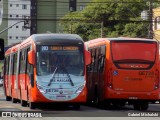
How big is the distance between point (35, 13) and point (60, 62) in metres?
85.9

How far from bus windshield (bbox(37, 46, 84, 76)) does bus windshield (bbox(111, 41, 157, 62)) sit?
2.07 meters

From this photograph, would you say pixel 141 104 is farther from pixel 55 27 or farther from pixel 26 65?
pixel 55 27

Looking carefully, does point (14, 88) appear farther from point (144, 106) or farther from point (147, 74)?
point (147, 74)

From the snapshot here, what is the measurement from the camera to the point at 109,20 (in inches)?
2985

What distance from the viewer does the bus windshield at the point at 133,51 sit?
24781 millimetres

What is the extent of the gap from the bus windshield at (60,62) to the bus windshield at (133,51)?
6.80ft

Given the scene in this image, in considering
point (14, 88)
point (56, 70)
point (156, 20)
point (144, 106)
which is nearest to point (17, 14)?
point (156, 20)

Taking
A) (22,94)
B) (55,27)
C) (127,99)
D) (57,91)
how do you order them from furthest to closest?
(55,27) → (22,94) → (127,99) → (57,91)

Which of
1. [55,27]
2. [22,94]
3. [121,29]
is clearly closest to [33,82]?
[22,94]

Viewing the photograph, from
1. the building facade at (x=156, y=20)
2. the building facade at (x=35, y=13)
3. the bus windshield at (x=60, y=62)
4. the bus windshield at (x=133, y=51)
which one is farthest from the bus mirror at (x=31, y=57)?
the building facade at (x=35, y=13)

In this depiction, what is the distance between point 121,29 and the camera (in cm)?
7712

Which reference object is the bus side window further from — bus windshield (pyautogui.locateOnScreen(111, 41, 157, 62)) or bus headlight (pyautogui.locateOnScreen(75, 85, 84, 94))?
bus headlight (pyautogui.locateOnScreen(75, 85, 84, 94))

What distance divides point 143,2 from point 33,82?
59043mm

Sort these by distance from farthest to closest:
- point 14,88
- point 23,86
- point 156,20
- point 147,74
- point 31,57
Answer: point 156,20
point 14,88
point 23,86
point 147,74
point 31,57
